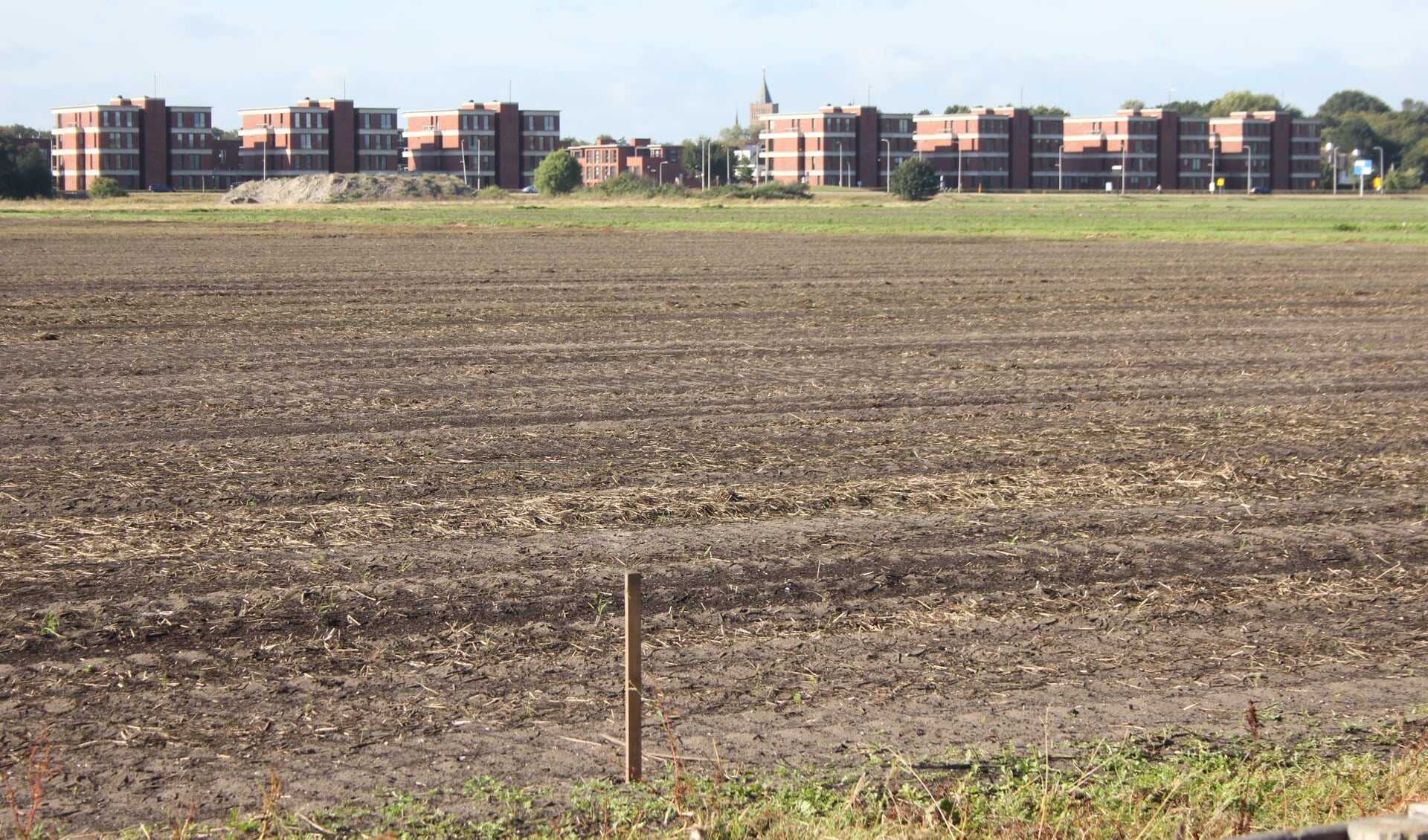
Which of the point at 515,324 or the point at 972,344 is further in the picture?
the point at 515,324

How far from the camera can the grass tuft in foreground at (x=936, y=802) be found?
5.21m

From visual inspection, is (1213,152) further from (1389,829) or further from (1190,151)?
(1389,829)

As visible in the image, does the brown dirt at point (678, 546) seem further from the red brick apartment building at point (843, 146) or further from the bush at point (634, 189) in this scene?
the red brick apartment building at point (843, 146)

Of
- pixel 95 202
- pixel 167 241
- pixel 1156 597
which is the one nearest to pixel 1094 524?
pixel 1156 597

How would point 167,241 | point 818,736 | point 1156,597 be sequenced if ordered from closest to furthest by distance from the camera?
point 818,736
point 1156,597
point 167,241

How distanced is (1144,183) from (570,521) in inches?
7232

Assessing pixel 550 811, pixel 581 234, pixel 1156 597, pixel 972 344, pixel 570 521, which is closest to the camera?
pixel 550 811

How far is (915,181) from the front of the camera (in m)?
127

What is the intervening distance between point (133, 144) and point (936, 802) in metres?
173

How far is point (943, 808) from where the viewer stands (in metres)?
5.44

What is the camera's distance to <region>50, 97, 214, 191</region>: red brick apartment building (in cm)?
15925

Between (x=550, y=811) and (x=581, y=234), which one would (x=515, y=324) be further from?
(x=581, y=234)

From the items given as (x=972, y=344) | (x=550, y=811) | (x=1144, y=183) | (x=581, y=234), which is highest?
(x=1144, y=183)

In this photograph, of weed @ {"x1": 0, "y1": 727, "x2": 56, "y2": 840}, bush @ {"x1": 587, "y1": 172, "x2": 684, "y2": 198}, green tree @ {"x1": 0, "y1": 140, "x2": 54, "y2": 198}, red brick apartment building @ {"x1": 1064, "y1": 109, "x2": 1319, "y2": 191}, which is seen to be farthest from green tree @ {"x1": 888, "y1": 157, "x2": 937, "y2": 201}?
weed @ {"x1": 0, "y1": 727, "x2": 56, "y2": 840}
